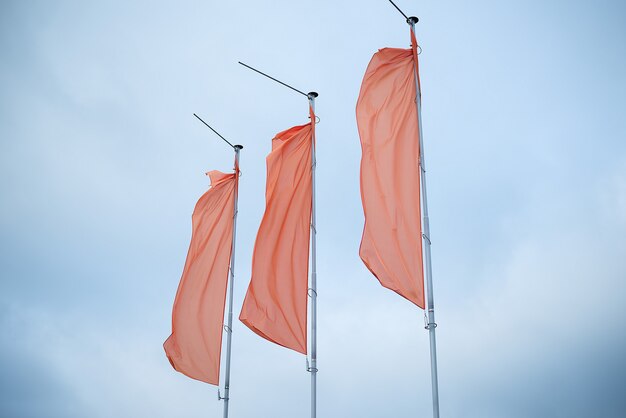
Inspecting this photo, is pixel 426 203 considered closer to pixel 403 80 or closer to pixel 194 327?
pixel 403 80

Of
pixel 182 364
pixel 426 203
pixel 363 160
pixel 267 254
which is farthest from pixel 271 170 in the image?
pixel 182 364

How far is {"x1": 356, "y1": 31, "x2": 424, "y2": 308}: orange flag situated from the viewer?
17.7 m

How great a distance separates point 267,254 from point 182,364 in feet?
20.5

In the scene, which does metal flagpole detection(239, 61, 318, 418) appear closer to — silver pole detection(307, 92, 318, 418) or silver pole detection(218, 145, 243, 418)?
silver pole detection(307, 92, 318, 418)

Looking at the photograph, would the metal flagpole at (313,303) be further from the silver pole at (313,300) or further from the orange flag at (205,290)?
the orange flag at (205,290)

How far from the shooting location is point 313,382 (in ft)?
69.5

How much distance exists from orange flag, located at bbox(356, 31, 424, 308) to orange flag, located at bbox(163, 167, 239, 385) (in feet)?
31.4

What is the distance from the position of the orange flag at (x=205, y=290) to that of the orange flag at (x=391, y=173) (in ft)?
31.4

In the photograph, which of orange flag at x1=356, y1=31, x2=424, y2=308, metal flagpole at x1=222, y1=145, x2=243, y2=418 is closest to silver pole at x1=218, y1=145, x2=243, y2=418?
metal flagpole at x1=222, y1=145, x2=243, y2=418

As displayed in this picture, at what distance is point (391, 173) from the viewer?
18.9 meters

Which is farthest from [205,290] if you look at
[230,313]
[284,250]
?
[284,250]

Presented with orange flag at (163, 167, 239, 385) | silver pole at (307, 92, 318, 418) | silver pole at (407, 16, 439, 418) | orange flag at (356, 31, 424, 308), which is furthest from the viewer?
orange flag at (163, 167, 239, 385)

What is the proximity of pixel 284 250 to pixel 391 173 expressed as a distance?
16.5 ft

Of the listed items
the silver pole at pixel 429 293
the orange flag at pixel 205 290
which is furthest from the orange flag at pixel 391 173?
the orange flag at pixel 205 290
